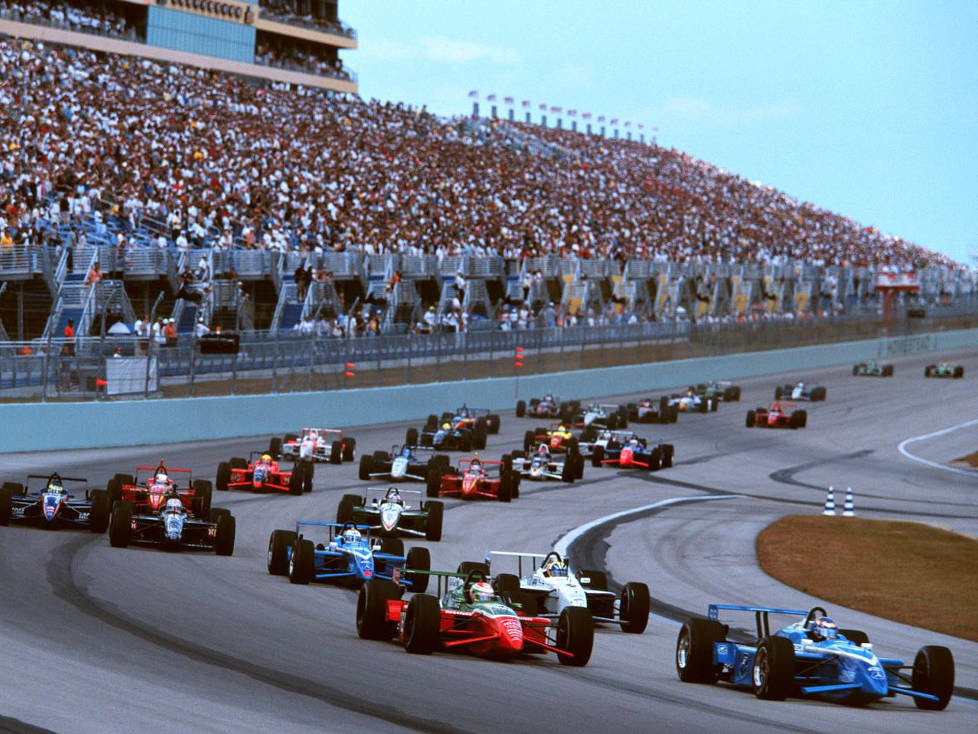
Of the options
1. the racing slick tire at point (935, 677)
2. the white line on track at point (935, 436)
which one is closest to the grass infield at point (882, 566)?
the racing slick tire at point (935, 677)

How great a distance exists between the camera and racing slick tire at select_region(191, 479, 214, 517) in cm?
2096

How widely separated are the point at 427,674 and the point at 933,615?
8.26 m

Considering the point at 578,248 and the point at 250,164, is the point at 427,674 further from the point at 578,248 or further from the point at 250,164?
the point at 578,248

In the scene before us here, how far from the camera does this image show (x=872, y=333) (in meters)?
73.8

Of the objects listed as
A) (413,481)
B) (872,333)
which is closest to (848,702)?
(413,481)

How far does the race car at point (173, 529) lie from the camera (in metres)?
19.6

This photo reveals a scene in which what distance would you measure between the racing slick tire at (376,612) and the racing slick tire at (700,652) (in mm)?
2867

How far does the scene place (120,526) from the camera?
63.9ft

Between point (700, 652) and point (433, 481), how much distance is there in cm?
1469

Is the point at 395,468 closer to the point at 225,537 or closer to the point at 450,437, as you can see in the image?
the point at 450,437

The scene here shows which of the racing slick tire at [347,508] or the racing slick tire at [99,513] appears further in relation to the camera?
the racing slick tire at [347,508]

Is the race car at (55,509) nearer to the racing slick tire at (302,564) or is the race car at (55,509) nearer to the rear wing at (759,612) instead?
Answer: the racing slick tire at (302,564)

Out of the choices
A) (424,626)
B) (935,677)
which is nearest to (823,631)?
(935,677)

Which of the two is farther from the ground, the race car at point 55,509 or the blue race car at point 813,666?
the blue race car at point 813,666
